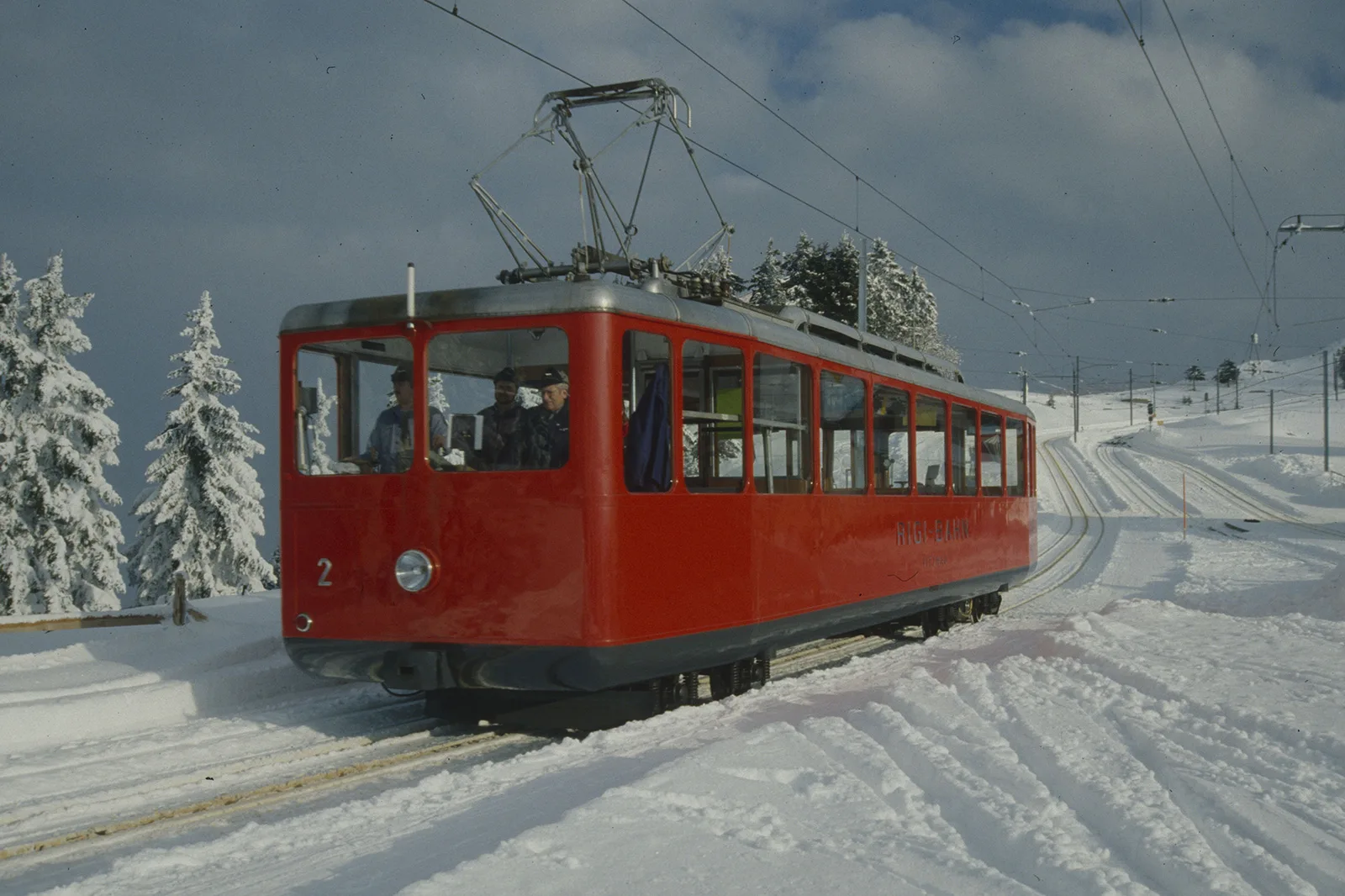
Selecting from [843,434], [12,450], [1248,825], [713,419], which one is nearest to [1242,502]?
[12,450]

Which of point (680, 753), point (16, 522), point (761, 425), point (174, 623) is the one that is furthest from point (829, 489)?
point (16, 522)

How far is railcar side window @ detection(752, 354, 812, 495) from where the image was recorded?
867 cm

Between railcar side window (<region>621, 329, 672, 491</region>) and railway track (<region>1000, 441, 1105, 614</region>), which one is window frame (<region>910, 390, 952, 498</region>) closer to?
railcar side window (<region>621, 329, 672, 491</region>)

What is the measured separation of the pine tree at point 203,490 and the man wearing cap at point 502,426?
25.9m

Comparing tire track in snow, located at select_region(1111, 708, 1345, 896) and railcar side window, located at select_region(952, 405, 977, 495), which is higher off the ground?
railcar side window, located at select_region(952, 405, 977, 495)

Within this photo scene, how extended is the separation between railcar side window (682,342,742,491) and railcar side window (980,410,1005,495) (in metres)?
7.05

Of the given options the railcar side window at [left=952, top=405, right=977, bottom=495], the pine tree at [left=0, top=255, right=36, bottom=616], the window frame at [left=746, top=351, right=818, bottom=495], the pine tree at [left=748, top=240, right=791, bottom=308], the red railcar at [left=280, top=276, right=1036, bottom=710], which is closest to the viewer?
the red railcar at [left=280, top=276, right=1036, bottom=710]

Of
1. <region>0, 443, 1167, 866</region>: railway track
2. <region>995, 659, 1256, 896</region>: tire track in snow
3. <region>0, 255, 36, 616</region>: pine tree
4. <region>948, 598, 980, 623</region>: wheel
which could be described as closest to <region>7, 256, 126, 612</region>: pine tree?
<region>0, 255, 36, 616</region>: pine tree

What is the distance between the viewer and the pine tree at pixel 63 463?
29250 millimetres

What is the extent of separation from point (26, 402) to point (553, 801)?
28427mm

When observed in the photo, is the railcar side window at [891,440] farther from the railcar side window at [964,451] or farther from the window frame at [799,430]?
the railcar side window at [964,451]

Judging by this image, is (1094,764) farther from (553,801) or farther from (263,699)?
(263,699)

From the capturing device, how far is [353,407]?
8.03 m

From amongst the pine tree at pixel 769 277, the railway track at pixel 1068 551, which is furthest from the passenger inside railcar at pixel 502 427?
the pine tree at pixel 769 277
